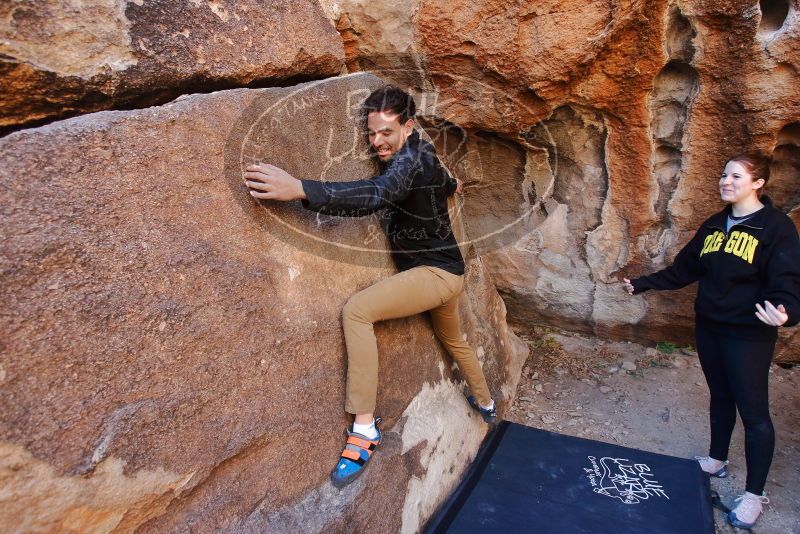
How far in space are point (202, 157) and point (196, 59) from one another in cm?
49

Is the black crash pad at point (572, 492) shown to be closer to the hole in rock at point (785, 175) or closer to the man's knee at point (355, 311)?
the man's knee at point (355, 311)

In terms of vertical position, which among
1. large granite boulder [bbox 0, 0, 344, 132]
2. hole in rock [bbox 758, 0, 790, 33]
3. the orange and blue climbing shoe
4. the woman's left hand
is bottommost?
the orange and blue climbing shoe

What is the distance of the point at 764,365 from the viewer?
2092 mm

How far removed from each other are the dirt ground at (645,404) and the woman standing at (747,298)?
0.28 m

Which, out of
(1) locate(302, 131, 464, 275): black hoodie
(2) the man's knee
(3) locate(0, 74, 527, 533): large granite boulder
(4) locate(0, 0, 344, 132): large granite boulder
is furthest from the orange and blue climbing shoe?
(4) locate(0, 0, 344, 132): large granite boulder

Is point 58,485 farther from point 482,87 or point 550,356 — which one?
point 550,356

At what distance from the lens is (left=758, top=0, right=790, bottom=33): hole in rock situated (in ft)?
7.88

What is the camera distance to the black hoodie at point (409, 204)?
1.66 metres

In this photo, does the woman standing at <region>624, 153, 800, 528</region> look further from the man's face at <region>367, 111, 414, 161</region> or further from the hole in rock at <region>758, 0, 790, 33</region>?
the man's face at <region>367, 111, 414, 161</region>

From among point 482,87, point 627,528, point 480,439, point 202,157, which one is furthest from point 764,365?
point 202,157

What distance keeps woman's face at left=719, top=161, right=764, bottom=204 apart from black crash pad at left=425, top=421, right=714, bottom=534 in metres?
A: 1.22

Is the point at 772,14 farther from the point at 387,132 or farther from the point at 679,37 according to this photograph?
the point at 387,132

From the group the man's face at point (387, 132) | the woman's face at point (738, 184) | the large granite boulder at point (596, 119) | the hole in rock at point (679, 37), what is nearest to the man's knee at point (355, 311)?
the man's face at point (387, 132)

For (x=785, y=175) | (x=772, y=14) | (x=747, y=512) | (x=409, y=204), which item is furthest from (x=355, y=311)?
(x=785, y=175)
